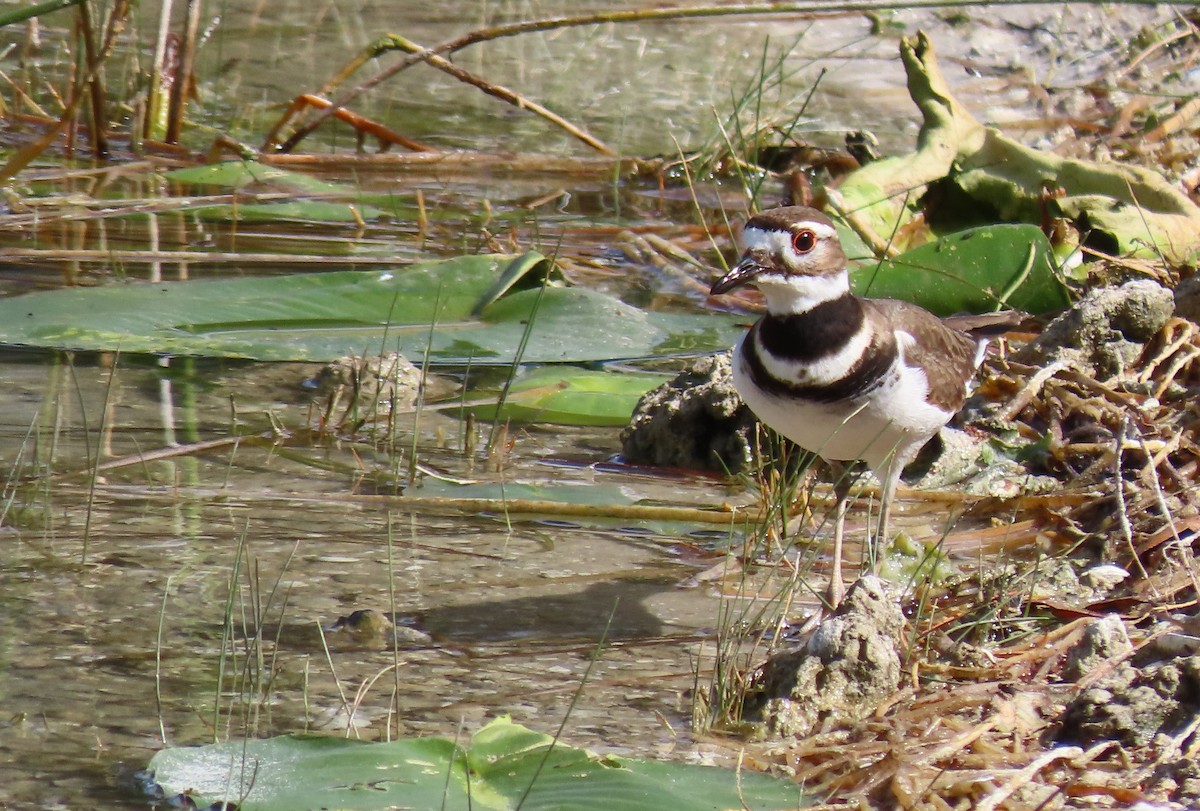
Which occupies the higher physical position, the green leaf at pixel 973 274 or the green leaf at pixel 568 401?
the green leaf at pixel 973 274

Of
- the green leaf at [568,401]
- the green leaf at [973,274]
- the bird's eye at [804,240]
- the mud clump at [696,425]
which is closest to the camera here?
the bird's eye at [804,240]

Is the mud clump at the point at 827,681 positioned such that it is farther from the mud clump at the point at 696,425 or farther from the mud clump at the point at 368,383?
the mud clump at the point at 368,383

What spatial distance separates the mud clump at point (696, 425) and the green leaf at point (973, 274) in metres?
0.93

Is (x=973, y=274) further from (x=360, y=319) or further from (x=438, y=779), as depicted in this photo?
(x=438, y=779)

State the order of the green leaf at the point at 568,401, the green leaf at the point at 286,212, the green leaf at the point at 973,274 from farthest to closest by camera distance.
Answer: the green leaf at the point at 286,212
the green leaf at the point at 973,274
the green leaf at the point at 568,401

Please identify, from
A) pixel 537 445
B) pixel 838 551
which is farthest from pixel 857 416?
pixel 537 445

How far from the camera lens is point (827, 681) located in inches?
120

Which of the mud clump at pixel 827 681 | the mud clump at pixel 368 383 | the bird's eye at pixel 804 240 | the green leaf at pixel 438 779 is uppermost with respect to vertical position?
the bird's eye at pixel 804 240

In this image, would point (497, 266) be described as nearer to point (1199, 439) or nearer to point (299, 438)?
point (299, 438)

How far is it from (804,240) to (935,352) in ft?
1.52

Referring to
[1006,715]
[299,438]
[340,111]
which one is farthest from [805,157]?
[1006,715]

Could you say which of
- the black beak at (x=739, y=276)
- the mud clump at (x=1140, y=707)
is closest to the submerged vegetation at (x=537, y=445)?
the mud clump at (x=1140, y=707)

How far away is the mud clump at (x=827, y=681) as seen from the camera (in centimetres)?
303

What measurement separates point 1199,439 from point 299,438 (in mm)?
2389
